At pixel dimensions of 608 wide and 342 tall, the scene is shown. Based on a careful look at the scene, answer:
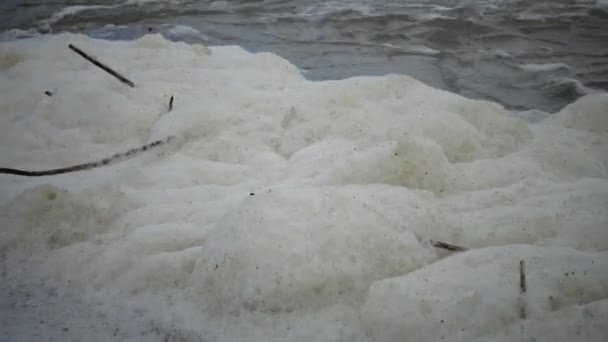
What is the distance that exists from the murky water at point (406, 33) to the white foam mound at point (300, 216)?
1663 mm

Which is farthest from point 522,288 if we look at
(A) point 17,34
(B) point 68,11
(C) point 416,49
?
(B) point 68,11

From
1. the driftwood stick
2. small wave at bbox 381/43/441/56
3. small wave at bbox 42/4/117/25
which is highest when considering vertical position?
small wave at bbox 42/4/117/25

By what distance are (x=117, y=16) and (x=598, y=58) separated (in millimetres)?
6437

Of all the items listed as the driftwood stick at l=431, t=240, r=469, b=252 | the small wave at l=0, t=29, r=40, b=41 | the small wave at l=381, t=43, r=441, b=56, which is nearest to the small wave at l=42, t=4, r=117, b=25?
the small wave at l=0, t=29, r=40, b=41

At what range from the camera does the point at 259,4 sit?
894 centimetres

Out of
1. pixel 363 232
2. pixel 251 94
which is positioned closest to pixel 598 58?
pixel 251 94

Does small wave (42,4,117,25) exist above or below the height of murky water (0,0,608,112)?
above

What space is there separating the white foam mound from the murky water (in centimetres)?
166

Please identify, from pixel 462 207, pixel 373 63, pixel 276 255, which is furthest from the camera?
pixel 373 63

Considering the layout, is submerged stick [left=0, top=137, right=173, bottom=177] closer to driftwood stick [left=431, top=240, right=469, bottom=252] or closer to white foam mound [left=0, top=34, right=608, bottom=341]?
white foam mound [left=0, top=34, right=608, bottom=341]

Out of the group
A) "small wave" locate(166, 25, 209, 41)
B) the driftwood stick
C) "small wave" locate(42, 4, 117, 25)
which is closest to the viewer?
the driftwood stick

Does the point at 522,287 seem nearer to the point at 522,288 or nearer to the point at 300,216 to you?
the point at 522,288

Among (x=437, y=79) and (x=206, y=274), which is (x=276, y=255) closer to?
(x=206, y=274)

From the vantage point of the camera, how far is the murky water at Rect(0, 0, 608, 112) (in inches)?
223
